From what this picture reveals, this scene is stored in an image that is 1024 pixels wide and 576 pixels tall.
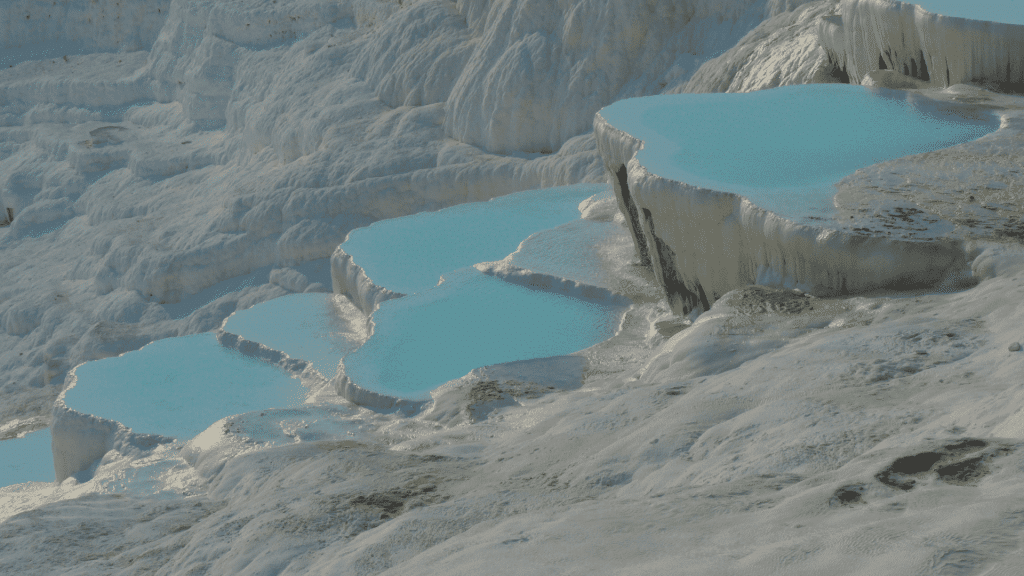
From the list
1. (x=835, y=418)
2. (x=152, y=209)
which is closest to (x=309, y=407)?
(x=835, y=418)

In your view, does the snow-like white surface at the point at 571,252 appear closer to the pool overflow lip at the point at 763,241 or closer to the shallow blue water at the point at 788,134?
the pool overflow lip at the point at 763,241

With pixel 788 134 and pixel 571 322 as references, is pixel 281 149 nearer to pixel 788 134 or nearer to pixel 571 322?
pixel 571 322

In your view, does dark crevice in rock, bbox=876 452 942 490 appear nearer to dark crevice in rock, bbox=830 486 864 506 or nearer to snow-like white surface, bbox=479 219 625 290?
dark crevice in rock, bbox=830 486 864 506

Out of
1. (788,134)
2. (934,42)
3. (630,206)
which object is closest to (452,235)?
(630,206)

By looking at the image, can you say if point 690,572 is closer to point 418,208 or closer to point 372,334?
point 372,334

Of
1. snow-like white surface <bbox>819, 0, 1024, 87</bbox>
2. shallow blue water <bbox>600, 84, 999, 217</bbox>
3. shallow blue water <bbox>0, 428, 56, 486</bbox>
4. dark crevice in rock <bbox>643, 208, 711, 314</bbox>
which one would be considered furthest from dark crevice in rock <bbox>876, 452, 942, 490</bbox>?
shallow blue water <bbox>0, 428, 56, 486</bbox>

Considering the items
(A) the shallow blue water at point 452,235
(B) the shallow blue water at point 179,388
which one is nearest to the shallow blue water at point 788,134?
(A) the shallow blue water at point 452,235
